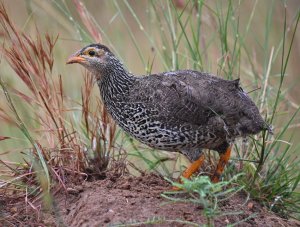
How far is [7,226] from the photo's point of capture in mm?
4930

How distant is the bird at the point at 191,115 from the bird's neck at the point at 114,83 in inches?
4.0

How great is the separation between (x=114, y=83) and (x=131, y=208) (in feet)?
4.60

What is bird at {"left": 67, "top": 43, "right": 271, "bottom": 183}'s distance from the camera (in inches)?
218

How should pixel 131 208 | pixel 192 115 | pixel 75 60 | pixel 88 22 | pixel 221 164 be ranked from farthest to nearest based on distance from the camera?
pixel 88 22 → pixel 75 60 → pixel 221 164 → pixel 192 115 → pixel 131 208

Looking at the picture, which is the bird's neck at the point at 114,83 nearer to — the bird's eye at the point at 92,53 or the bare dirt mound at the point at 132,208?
the bird's eye at the point at 92,53

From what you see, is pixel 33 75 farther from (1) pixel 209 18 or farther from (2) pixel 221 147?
(1) pixel 209 18

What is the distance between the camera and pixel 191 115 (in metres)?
5.55

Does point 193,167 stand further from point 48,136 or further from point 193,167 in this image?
point 48,136

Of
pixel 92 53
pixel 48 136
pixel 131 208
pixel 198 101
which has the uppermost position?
pixel 92 53

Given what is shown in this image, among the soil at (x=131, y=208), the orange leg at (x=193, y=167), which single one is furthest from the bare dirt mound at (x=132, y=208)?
the orange leg at (x=193, y=167)

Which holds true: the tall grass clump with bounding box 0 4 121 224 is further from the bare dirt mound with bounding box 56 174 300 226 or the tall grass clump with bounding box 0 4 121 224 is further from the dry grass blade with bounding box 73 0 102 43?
the dry grass blade with bounding box 73 0 102 43

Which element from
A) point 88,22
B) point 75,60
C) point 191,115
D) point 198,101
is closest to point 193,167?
point 191,115

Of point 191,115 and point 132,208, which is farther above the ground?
point 191,115

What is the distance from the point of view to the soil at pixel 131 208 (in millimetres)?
4736
